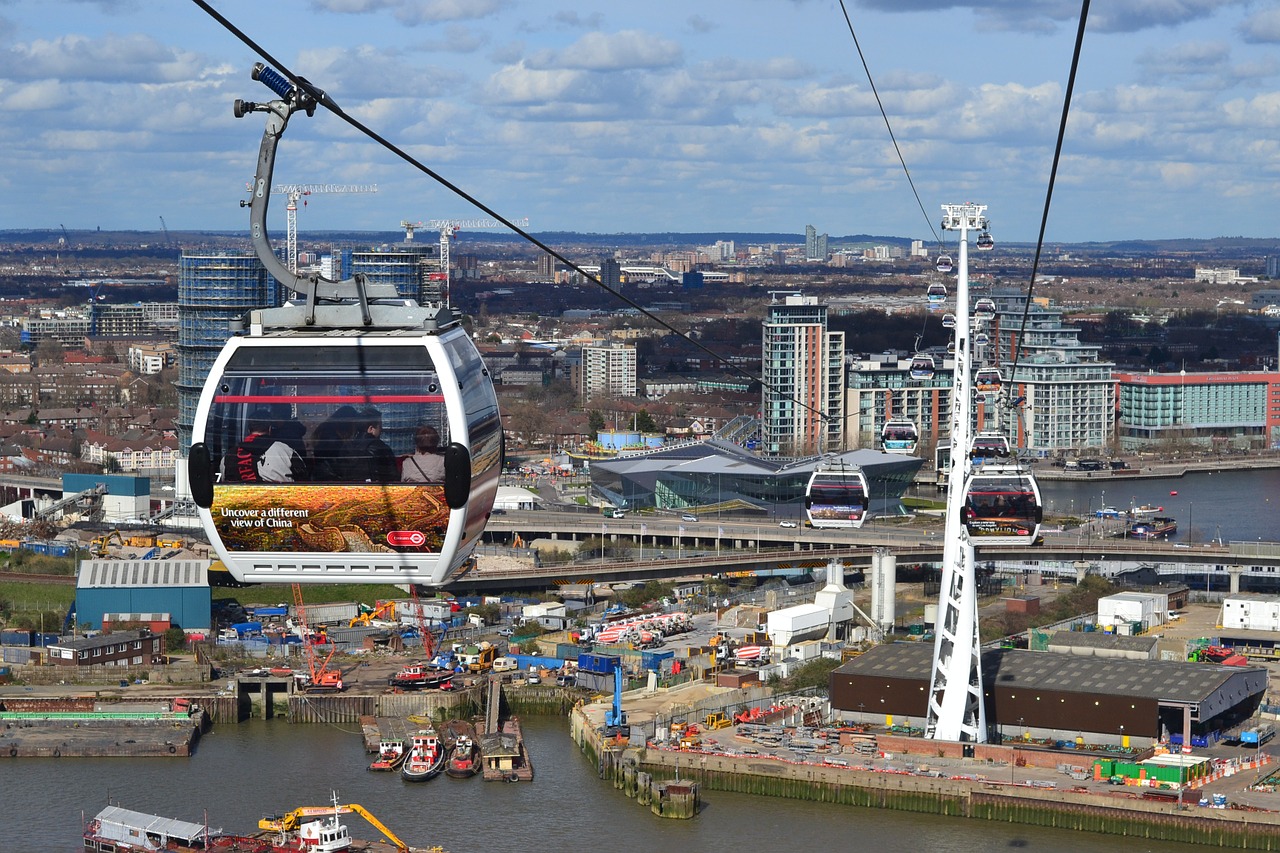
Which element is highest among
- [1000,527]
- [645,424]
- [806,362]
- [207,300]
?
[207,300]

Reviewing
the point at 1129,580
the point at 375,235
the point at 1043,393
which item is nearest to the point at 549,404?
the point at 1043,393

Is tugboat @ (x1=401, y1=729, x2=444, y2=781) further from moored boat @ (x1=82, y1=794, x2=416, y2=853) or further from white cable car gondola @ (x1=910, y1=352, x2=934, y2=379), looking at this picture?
white cable car gondola @ (x1=910, y1=352, x2=934, y2=379)

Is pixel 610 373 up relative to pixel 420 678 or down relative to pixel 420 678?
up

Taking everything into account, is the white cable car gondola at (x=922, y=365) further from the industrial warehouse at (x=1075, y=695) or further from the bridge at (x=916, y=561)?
the bridge at (x=916, y=561)

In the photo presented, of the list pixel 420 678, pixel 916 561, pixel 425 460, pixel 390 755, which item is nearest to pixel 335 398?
pixel 425 460

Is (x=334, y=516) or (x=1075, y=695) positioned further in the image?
(x=1075, y=695)

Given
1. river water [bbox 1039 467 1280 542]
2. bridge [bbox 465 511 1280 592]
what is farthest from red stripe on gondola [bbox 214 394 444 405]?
→ river water [bbox 1039 467 1280 542]

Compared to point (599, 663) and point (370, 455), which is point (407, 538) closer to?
point (370, 455)
